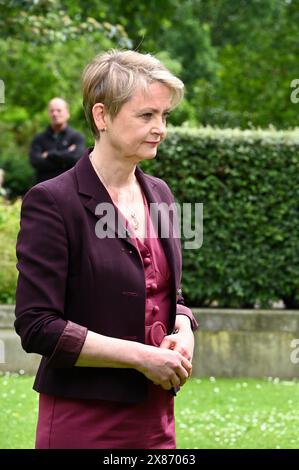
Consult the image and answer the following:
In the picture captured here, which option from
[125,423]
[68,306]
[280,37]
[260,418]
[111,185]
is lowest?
[260,418]

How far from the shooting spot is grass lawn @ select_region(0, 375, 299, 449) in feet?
24.8

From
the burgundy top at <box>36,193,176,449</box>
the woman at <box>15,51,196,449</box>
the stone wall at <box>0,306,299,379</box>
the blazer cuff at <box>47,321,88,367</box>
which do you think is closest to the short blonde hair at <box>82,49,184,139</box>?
the woman at <box>15,51,196,449</box>

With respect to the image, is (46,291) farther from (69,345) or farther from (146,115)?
(146,115)

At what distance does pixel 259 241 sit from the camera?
10711 millimetres

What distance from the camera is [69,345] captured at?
3402 mm

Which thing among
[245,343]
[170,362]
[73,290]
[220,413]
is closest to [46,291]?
[73,290]

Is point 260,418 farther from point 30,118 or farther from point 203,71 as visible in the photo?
point 203,71

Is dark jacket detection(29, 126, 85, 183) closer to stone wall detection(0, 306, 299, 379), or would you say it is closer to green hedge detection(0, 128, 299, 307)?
green hedge detection(0, 128, 299, 307)

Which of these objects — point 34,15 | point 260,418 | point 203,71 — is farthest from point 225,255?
point 203,71

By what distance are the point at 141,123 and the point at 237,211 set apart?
7144 mm

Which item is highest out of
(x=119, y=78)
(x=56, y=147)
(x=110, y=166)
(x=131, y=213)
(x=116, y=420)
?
(x=56, y=147)

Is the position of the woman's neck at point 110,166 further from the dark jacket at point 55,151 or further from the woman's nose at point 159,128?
the dark jacket at point 55,151

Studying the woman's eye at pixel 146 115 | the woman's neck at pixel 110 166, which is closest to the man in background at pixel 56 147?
the woman's neck at pixel 110 166

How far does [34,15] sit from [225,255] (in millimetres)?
6059
